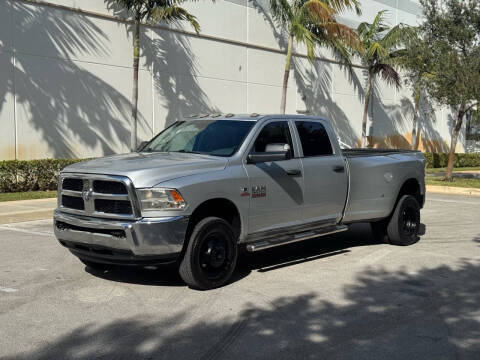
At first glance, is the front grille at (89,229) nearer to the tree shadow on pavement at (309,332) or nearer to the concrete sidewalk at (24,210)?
the tree shadow on pavement at (309,332)

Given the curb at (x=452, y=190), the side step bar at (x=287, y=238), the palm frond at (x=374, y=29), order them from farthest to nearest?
the palm frond at (x=374, y=29) → the curb at (x=452, y=190) → the side step bar at (x=287, y=238)

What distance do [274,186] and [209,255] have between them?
1.26 m

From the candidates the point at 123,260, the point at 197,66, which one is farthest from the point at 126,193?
the point at 197,66

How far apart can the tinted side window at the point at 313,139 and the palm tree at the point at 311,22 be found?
573 inches

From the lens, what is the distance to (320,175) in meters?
8.22

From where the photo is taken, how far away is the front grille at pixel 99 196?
6426mm

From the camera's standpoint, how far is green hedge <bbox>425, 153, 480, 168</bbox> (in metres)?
34.8

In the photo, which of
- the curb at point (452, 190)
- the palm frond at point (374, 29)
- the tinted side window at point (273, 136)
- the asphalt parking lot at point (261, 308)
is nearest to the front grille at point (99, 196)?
the asphalt parking lot at point (261, 308)

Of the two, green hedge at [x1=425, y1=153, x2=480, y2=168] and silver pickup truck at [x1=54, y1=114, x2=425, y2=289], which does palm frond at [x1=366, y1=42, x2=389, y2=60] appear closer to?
green hedge at [x1=425, y1=153, x2=480, y2=168]

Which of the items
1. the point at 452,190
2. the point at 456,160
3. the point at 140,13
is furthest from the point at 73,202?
the point at 456,160

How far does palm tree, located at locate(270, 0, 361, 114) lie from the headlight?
671 inches

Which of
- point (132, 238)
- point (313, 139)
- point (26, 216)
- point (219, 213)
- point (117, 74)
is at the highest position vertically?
point (117, 74)

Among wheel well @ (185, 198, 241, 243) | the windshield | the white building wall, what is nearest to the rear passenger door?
the windshield

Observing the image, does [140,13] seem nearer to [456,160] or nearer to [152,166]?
[152,166]
